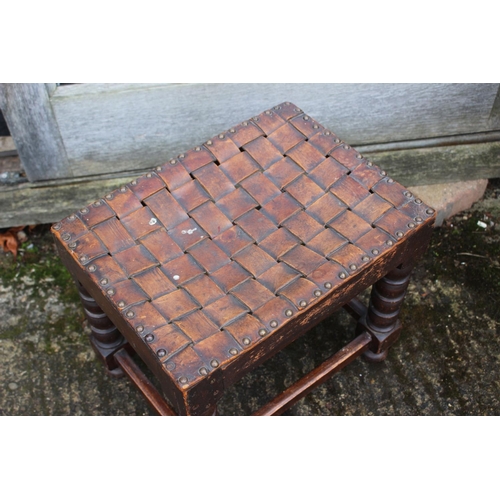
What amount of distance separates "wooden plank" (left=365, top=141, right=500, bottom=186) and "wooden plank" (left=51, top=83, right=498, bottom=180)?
68mm

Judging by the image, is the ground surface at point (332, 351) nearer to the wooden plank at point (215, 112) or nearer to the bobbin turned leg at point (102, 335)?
the bobbin turned leg at point (102, 335)

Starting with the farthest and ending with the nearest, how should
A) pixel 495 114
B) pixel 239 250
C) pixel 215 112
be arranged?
pixel 495 114 < pixel 215 112 < pixel 239 250

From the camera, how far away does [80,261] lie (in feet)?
4.94

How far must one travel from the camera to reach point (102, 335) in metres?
1.86

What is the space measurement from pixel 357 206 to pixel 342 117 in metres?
0.71

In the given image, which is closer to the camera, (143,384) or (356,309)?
(143,384)

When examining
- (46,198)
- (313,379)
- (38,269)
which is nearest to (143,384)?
(313,379)

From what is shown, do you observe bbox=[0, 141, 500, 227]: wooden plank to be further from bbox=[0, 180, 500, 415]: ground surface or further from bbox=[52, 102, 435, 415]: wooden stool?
bbox=[52, 102, 435, 415]: wooden stool

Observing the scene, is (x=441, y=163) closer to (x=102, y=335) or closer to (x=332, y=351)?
(x=332, y=351)

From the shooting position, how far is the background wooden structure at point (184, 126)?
2.04m

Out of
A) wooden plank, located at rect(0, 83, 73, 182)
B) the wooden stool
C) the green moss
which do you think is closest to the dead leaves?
the green moss

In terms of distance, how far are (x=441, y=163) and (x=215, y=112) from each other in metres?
0.88

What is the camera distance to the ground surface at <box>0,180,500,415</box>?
1.94m

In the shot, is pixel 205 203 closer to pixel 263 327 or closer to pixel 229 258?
pixel 229 258
